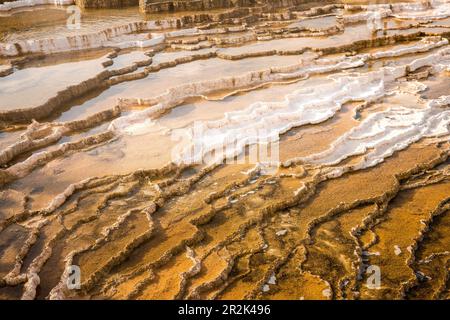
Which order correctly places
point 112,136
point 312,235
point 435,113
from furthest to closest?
point 435,113, point 112,136, point 312,235

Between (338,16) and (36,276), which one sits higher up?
(338,16)

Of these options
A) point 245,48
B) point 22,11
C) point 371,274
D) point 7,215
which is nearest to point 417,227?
point 371,274

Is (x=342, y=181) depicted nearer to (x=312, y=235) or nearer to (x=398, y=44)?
(x=312, y=235)

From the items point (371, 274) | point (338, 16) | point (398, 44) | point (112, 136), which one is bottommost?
point (371, 274)

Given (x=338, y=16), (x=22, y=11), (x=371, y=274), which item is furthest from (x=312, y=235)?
(x=22, y=11)

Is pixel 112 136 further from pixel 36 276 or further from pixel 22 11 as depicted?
pixel 22 11

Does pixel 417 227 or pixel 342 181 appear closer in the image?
pixel 417 227

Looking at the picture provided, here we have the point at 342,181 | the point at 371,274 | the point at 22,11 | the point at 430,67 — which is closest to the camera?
the point at 371,274
